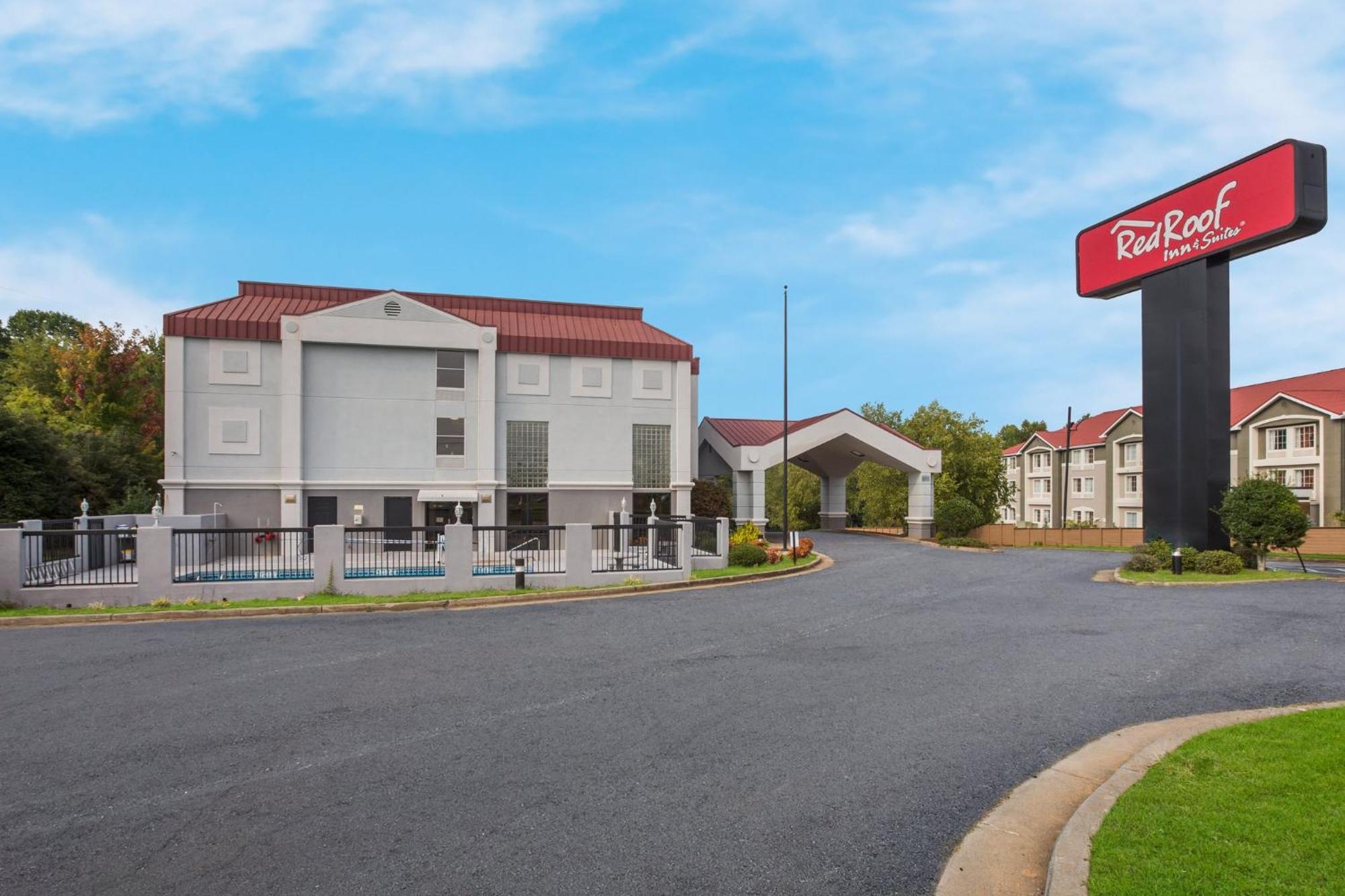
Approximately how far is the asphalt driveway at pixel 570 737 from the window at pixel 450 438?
55.7 feet

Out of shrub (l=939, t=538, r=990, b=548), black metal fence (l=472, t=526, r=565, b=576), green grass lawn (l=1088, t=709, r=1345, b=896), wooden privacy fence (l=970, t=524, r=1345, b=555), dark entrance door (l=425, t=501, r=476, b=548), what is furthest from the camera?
wooden privacy fence (l=970, t=524, r=1345, b=555)

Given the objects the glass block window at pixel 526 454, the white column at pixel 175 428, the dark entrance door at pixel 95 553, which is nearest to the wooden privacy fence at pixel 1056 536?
the glass block window at pixel 526 454

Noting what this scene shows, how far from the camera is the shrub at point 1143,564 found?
21.2 m

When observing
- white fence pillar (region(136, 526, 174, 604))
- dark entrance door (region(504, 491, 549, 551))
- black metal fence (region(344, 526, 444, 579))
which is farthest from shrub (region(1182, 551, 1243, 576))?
white fence pillar (region(136, 526, 174, 604))

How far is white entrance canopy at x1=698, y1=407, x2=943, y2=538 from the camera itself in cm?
3400

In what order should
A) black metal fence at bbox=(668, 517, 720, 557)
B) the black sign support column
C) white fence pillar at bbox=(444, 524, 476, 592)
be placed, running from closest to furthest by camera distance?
white fence pillar at bbox=(444, 524, 476, 592)
the black sign support column
black metal fence at bbox=(668, 517, 720, 557)

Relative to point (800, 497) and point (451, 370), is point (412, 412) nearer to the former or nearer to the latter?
point (451, 370)

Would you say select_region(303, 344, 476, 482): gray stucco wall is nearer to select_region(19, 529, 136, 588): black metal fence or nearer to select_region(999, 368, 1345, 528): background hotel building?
select_region(19, 529, 136, 588): black metal fence

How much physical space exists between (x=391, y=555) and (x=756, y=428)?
2549 centimetres

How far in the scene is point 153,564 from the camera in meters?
16.5

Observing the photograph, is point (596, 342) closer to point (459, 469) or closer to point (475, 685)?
point (459, 469)

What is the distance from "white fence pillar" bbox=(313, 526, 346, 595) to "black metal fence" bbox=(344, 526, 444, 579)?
0.18 m

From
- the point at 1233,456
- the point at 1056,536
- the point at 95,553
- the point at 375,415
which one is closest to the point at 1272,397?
the point at 1233,456

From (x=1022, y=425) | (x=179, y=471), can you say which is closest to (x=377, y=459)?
(x=179, y=471)
